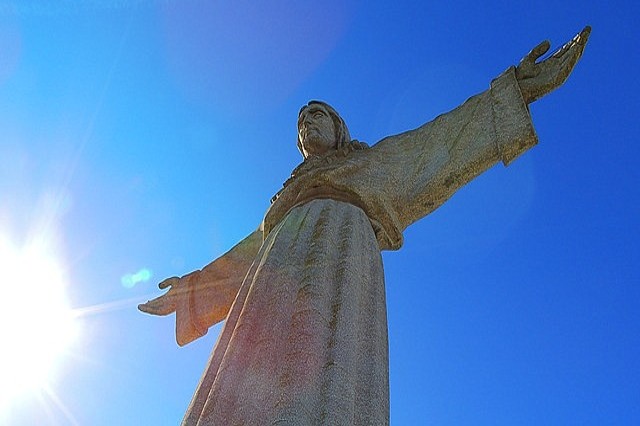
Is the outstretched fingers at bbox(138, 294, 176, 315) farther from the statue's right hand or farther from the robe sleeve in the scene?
the robe sleeve

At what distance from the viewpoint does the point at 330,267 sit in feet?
14.9

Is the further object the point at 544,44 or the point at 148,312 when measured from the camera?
the point at 148,312

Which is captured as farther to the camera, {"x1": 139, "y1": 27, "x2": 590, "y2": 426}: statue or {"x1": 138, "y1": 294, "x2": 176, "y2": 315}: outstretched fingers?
{"x1": 138, "y1": 294, "x2": 176, "y2": 315}: outstretched fingers

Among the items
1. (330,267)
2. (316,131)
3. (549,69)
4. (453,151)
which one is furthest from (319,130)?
(330,267)

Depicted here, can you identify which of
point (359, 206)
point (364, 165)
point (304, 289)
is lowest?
point (304, 289)

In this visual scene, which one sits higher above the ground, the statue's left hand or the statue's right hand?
the statue's left hand

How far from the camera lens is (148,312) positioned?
702 cm

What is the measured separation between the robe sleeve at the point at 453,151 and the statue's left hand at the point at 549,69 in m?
0.10

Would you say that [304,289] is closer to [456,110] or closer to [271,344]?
[271,344]

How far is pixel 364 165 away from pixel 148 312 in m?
2.48

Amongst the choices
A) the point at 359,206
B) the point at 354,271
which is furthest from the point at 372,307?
the point at 359,206

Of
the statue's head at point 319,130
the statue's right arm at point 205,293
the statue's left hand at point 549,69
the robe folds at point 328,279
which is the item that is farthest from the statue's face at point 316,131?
the statue's left hand at point 549,69

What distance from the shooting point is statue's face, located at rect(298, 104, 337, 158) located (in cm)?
687

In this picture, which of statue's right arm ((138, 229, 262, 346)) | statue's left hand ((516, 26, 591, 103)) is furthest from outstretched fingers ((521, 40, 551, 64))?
statue's right arm ((138, 229, 262, 346))
